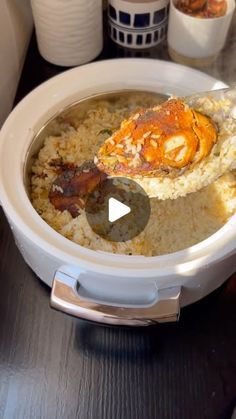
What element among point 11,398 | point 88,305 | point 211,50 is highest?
point 211,50

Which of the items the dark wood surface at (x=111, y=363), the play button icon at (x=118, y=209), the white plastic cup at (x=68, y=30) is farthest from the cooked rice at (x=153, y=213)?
the white plastic cup at (x=68, y=30)

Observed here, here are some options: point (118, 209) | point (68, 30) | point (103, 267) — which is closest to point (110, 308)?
point (103, 267)

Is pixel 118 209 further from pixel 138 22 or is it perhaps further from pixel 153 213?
pixel 138 22

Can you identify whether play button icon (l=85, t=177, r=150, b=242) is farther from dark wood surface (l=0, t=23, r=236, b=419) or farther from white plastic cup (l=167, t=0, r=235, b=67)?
white plastic cup (l=167, t=0, r=235, b=67)

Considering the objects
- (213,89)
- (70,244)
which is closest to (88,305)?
(70,244)

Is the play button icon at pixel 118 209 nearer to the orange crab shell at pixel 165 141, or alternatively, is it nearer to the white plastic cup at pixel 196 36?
the orange crab shell at pixel 165 141

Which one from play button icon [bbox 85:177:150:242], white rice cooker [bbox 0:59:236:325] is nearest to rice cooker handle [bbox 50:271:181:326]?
white rice cooker [bbox 0:59:236:325]

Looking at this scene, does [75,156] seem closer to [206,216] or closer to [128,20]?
[206,216]
